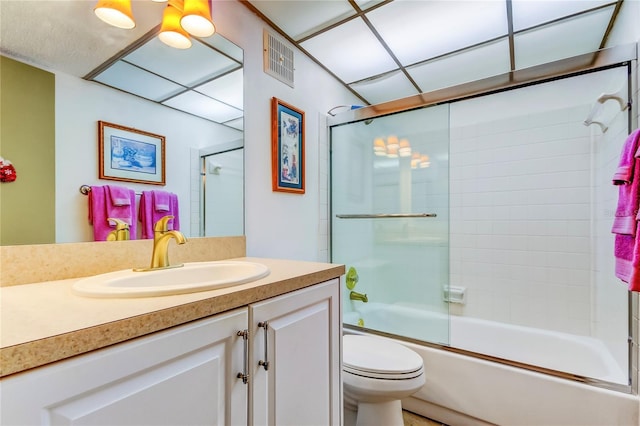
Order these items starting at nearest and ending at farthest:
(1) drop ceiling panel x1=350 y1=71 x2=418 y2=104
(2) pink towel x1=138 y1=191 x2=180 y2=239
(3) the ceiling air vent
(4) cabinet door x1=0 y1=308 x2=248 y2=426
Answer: (4) cabinet door x1=0 y1=308 x2=248 y2=426
(2) pink towel x1=138 y1=191 x2=180 y2=239
(3) the ceiling air vent
(1) drop ceiling panel x1=350 y1=71 x2=418 y2=104

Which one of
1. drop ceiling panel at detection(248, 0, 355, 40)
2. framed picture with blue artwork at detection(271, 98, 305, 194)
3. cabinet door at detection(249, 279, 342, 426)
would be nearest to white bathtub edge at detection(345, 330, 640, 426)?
cabinet door at detection(249, 279, 342, 426)

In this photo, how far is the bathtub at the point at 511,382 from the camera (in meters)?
1.30

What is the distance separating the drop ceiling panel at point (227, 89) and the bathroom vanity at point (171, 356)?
3.11ft

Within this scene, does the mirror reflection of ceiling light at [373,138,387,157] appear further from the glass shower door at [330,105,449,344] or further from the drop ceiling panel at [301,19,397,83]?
the drop ceiling panel at [301,19,397,83]

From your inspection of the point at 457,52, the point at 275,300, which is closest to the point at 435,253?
the point at 457,52

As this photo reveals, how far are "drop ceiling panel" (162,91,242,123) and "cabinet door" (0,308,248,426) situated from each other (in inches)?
38.4

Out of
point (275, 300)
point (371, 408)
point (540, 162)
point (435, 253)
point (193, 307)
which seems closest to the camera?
point (193, 307)

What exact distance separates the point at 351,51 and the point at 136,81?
4.34 ft

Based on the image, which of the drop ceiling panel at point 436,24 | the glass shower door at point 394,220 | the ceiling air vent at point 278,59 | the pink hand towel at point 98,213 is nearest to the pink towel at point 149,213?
the pink hand towel at point 98,213

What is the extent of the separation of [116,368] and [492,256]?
8.12ft

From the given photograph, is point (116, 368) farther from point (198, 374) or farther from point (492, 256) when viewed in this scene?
point (492, 256)

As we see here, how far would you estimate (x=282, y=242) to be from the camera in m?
1.75

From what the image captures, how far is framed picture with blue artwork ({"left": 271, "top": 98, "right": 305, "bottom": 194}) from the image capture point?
168cm

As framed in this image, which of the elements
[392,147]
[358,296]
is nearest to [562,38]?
[392,147]
